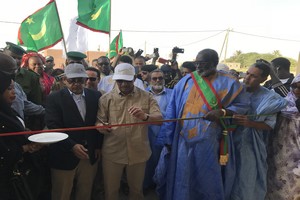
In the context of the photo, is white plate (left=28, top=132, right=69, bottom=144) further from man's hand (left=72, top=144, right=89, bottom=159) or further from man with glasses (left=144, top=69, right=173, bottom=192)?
man with glasses (left=144, top=69, right=173, bottom=192)

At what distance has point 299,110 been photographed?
2727 millimetres

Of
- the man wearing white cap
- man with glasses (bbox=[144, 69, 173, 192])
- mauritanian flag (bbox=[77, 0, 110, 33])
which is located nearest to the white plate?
the man wearing white cap

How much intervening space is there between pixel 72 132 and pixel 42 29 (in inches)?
150

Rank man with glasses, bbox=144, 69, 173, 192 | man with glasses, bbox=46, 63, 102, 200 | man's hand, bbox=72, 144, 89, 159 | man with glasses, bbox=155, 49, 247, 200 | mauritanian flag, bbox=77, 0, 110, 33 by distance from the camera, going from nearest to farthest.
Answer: man's hand, bbox=72, 144, 89, 159 → man with glasses, bbox=46, 63, 102, 200 → man with glasses, bbox=155, 49, 247, 200 → man with glasses, bbox=144, 69, 173, 192 → mauritanian flag, bbox=77, 0, 110, 33

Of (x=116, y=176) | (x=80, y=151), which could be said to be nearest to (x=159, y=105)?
(x=116, y=176)

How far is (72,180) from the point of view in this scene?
271 centimetres

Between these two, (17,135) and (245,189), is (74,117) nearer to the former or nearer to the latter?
(17,135)

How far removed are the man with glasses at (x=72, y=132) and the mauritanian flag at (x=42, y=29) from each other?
321cm

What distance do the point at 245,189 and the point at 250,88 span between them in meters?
1.24

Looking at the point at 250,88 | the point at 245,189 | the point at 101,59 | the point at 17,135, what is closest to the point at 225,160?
the point at 245,189

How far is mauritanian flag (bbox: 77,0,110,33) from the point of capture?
5812 millimetres

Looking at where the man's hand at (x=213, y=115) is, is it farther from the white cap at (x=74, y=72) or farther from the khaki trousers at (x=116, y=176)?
the white cap at (x=74, y=72)

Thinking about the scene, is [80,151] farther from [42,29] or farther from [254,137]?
[42,29]

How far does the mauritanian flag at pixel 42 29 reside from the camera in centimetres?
534
